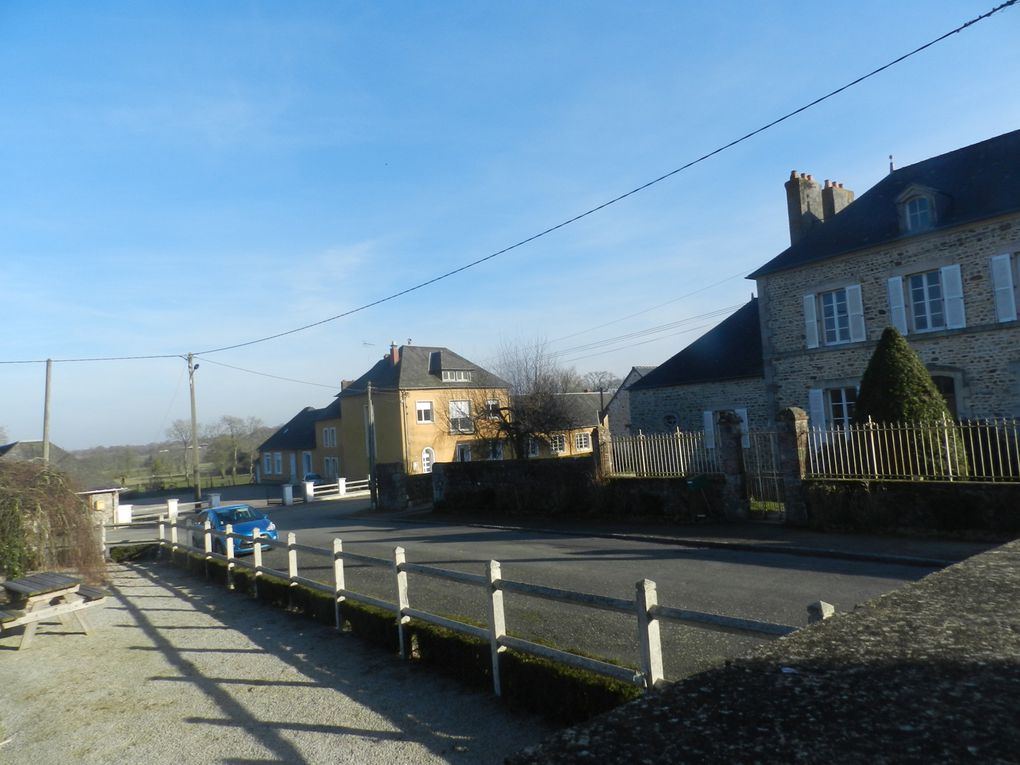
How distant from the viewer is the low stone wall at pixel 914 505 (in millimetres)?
11000

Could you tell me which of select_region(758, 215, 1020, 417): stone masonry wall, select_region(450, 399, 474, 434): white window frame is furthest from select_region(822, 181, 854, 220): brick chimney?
select_region(450, 399, 474, 434): white window frame

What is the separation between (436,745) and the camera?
4.82 metres

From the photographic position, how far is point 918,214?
18.8m

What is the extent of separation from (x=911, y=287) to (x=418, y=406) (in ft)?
85.7

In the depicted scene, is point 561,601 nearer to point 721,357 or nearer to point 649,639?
point 649,639

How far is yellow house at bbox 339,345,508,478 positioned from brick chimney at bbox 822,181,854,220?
1814cm

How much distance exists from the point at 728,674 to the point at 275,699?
5.11m

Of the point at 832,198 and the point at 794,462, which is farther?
the point at 832,198

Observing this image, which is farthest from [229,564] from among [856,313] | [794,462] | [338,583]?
[856,313]

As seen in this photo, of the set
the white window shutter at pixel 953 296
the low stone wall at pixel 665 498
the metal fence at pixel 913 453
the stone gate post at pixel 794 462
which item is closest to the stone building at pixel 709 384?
the white window shutter at pixel 953 296

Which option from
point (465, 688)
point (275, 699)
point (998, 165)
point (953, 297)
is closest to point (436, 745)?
point (465, 688)

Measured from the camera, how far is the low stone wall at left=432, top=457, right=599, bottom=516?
1797cm

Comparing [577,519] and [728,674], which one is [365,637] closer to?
[728,674]

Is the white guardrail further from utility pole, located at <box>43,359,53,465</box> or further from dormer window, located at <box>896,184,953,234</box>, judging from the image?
utility pole, located at <box>43,359,53,465</box>
